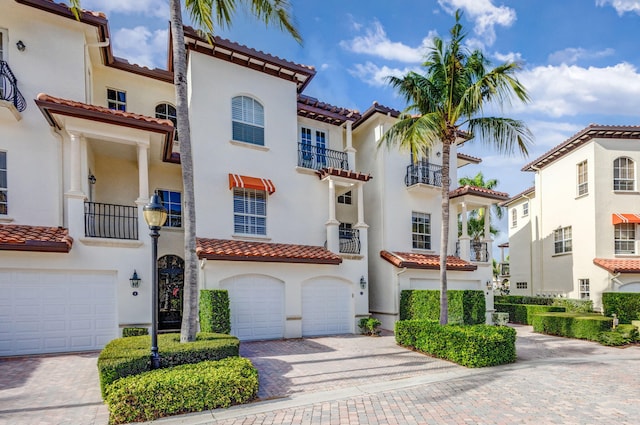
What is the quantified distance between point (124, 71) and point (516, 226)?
91.7 ft

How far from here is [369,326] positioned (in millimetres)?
15141

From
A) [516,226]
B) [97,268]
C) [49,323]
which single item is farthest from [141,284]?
[516,226]

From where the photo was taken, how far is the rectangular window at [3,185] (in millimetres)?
11531

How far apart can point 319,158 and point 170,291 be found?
9121mm

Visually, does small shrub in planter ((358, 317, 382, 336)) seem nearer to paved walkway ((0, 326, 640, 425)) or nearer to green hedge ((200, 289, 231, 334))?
paved walkway ((0, 326, 640, 425))

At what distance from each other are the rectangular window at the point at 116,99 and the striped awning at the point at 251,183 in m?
5.70

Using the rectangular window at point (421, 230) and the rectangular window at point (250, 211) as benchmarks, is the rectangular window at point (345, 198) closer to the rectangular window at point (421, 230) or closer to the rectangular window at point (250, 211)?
the rectangular window at point (421, 230)

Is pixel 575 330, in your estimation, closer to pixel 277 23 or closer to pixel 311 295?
pixel 311 295

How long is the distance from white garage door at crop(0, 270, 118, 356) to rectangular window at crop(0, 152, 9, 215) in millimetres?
2300

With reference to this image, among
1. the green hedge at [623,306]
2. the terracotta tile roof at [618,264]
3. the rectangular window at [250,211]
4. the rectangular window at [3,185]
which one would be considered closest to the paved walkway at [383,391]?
the rectangular window at [3,185]

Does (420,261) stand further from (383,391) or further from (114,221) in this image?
(114,221)

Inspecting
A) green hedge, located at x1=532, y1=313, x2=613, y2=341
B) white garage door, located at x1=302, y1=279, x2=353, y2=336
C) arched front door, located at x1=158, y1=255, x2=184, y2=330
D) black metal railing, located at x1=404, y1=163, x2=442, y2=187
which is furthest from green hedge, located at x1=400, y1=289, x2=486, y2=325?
arched front door, located at x1=158, y1=255, x2=184, y2=330

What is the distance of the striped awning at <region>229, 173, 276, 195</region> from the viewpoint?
14344mm

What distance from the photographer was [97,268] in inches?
454
